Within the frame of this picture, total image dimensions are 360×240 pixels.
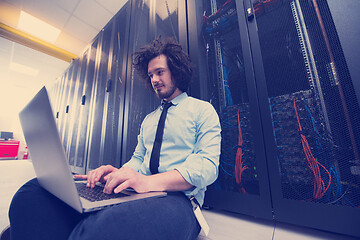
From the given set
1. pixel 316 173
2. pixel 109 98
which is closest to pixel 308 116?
pixel 316 173

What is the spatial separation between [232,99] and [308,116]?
0.46 metres

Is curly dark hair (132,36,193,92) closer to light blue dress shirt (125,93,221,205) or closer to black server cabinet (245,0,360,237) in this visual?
light blue dress shirt (125,93,221,205)

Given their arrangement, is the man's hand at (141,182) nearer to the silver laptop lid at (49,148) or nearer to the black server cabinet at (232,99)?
the silver laptop lid at (49,148)

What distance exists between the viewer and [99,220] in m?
0.38

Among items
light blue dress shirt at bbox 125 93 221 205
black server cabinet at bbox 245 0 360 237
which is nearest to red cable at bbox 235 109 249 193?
black server cabinet at bbox 245 0 360 237

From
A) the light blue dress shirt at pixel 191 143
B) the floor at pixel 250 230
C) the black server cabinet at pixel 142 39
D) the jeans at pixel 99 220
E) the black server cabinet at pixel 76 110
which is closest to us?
the jeans at pixel 99 220

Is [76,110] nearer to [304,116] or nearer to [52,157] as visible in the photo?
[52,157]

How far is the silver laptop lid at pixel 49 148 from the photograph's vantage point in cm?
39

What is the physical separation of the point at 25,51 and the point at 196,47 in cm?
506

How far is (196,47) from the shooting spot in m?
1.35

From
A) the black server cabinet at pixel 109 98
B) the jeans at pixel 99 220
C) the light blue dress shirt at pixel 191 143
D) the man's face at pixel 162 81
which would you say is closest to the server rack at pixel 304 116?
the light blue dress shirt at pixel 191 143

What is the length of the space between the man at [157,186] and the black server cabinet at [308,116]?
432 millimetres

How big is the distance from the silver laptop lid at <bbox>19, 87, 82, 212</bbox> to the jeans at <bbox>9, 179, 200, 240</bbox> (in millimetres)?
50

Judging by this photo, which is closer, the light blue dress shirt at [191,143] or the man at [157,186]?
the man at [157,186]
